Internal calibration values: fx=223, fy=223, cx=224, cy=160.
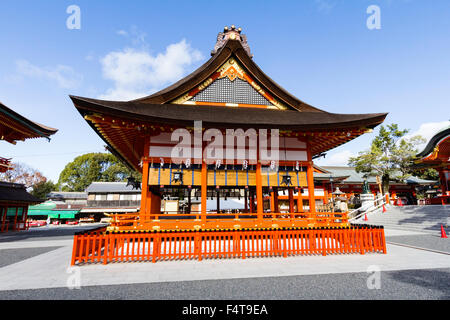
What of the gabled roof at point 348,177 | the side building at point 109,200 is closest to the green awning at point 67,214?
the side building at point 109,200

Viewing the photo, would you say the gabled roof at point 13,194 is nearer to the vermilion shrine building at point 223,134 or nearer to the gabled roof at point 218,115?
the gabled roof at point 218,115

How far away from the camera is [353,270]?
6.39m

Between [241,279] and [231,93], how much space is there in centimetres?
947

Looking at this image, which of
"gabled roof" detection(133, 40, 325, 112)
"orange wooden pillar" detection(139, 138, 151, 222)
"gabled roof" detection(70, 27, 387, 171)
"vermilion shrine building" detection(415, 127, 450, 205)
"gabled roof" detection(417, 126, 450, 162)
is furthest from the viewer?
"vermilion shrine building" detection(415, 127, 450, 205)

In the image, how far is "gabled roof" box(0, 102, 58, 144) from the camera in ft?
44.7

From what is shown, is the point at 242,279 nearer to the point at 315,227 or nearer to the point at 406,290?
the point at 406,290

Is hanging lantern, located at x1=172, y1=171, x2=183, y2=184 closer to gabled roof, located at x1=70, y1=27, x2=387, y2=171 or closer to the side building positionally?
gabled roof, located at x1=70, y1=27, x2=387, y2=171

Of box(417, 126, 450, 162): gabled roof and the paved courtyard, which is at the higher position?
box(417, 126, 450, 162): gabled roof

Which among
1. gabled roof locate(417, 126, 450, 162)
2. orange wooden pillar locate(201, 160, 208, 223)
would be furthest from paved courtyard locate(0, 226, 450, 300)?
gabled roof locate(417, 126, 450, 162)

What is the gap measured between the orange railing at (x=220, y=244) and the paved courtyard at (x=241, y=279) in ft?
1.10

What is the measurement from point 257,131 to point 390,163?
1023 inches

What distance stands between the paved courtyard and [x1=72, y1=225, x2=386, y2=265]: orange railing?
0.34 metres
